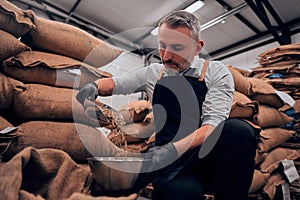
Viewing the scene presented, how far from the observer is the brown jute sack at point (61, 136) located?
847 millimetres

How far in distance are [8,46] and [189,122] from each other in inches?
28.0

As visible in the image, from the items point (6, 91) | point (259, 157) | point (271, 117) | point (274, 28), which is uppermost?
point (274, 28)

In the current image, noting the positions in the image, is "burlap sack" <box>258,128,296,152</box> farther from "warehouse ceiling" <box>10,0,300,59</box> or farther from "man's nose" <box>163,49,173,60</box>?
Result: "warehouse ceiling" <box>10,0,300,59</box>

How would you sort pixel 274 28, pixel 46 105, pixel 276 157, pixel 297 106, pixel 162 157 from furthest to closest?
pixel 274 28, pixel 297 106, pixel 276 157, pixel 46 105, pixel 162 157

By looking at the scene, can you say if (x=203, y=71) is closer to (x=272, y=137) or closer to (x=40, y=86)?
(x=40, y=86)

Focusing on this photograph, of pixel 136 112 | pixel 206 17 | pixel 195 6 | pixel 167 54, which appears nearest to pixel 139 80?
pixel 167 54

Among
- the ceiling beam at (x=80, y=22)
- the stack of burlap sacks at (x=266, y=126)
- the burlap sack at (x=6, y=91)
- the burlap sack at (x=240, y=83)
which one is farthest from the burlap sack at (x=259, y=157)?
the ceiling beam at (x=80, y=22)

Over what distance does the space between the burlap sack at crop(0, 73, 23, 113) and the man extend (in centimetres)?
26

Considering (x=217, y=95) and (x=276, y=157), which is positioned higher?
(x=217, y=95)

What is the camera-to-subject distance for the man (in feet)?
2.34

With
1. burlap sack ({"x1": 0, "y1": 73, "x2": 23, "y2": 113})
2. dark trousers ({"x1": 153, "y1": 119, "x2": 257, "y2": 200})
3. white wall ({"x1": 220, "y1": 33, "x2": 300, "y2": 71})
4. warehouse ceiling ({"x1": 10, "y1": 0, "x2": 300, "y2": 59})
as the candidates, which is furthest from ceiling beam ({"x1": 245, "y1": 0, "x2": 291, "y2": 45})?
burlap sack ({"x1": 0, "y1": 73, "x2": 23, "y2": 113})

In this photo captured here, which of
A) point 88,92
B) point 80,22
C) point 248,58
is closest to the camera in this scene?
point 88,92

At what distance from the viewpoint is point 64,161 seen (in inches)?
26.7

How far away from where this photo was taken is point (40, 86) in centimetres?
97
